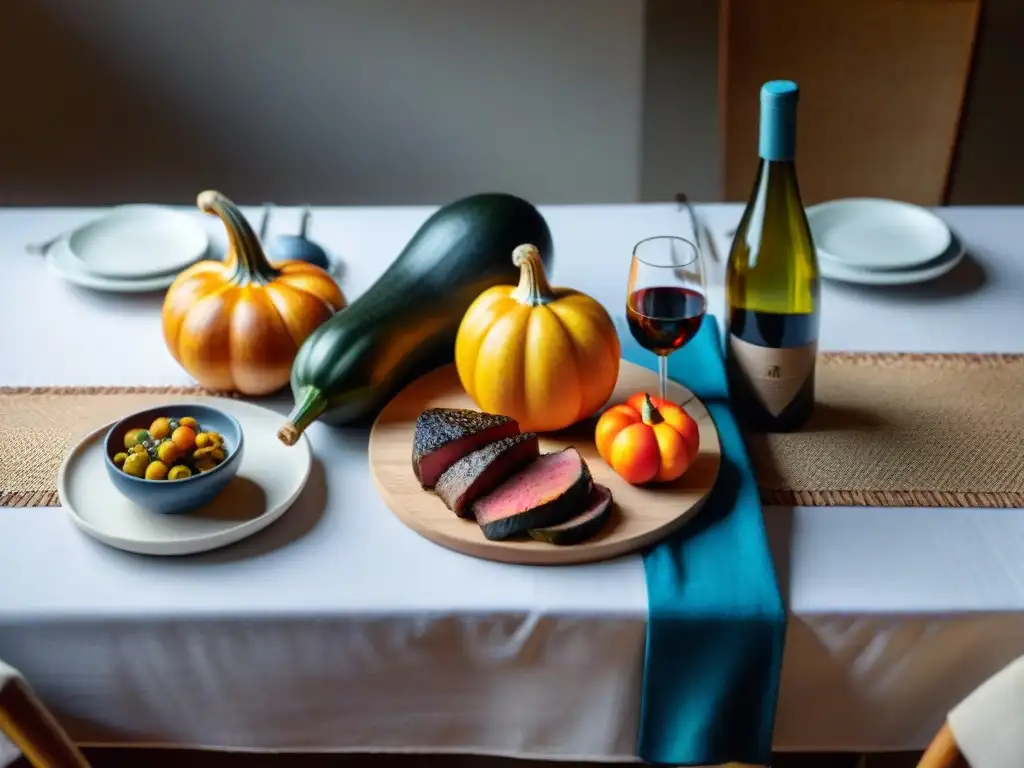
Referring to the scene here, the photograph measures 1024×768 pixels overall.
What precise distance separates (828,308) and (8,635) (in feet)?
2.90

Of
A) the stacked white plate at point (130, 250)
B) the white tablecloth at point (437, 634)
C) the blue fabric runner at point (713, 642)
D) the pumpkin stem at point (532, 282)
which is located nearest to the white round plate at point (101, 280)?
the stacked white plate at point (130, 250)

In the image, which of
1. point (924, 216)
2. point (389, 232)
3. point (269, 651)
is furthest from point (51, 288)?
point (924, 216)

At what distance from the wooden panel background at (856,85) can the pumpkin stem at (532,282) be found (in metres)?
0.84

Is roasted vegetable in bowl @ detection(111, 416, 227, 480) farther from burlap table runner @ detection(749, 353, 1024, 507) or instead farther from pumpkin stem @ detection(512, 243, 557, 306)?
burlap table runner @ detection(749, 353, 1024, 507)

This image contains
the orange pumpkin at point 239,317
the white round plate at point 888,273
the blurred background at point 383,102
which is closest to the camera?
the orange pumpkin at point 239,317

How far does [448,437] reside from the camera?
2.92ft

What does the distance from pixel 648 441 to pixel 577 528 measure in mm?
98

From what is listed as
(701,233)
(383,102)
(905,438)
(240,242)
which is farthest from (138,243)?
(383,102)

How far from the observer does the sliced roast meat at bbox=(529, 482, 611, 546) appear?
0.84 meters

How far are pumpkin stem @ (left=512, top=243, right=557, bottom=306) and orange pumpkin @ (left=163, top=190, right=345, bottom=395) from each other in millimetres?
229

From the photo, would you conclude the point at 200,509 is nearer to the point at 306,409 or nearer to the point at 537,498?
the point at 306,409

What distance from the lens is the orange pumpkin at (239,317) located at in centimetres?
104

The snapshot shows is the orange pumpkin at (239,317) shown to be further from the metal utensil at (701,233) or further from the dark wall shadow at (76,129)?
the dark wall shadow at (76,129)

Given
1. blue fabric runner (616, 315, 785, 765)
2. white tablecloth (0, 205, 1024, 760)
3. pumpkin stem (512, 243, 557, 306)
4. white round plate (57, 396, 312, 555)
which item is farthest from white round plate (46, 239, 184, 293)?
blue fabric runner (616, 315, 785, 765)
